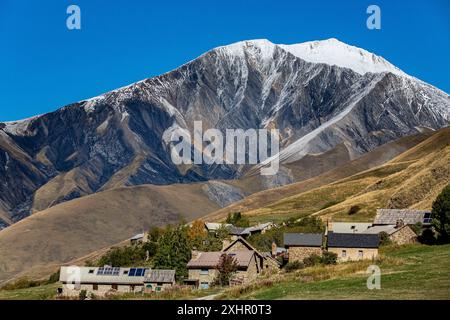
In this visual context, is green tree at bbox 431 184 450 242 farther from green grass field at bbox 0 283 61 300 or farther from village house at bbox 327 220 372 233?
green grass field at bbox 0 283 61 300

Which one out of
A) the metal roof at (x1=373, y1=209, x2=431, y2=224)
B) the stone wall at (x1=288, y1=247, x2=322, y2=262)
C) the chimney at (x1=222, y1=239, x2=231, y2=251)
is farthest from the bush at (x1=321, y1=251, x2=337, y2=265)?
the metal roof at (x1=373, y1=209, x2=431, y2=224)

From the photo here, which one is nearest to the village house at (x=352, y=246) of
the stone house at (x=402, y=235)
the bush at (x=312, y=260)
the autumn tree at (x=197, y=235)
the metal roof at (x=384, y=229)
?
the bush at (x=312, y=260)

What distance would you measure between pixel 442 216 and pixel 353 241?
9.27 m

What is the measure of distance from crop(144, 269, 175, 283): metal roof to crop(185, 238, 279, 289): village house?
1749 mm

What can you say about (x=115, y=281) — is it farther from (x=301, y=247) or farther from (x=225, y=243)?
(x=225, y=243)

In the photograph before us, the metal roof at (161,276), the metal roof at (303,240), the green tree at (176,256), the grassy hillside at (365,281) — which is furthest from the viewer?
the green tree at (176,256)

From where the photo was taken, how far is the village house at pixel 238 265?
7412 cm

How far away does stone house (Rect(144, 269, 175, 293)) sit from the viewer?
247 feet

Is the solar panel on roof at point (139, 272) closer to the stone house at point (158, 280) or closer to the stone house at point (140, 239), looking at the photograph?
the stone house at point (158, 280)

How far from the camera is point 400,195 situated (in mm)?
135625
